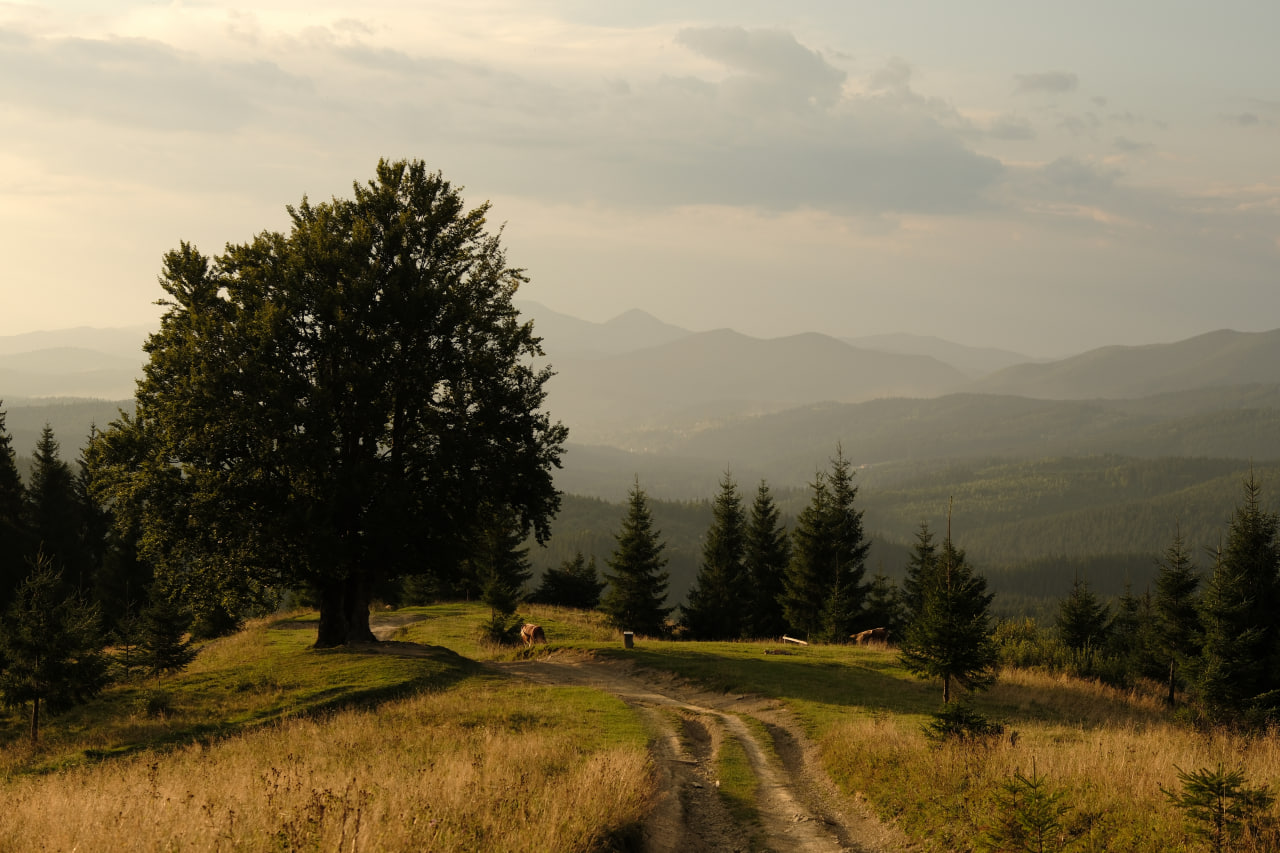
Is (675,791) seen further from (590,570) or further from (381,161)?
(590,570)

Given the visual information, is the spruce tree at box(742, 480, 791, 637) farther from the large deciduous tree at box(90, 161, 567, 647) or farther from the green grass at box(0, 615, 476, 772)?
the green grass at box(0, 615, 476, 772)

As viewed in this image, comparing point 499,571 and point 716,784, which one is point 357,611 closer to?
point 716,784

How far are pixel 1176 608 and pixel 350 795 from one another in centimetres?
4922

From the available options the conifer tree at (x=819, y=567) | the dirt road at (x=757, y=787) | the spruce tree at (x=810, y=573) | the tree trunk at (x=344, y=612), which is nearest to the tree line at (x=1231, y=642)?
the conifer tree at (x=819, y=567)

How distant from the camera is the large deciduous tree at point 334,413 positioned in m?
29.6

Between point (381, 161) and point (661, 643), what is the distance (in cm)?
2637

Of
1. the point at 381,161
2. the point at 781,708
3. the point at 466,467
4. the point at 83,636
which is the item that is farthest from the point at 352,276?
the point at 781,708

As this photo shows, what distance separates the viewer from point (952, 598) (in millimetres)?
20703

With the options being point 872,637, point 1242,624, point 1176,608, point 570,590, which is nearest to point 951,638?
point 872,637

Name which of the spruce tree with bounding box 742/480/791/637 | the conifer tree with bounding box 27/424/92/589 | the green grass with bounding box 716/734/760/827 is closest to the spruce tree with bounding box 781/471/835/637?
the spruce tree with bounding box 742/480/791/637

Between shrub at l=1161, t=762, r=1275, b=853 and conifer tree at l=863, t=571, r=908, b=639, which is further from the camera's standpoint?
conifer tree at l=863, t=571, r=908, b=639

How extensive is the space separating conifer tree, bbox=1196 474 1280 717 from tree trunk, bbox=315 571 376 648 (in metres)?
38.8

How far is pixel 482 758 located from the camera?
1539cm

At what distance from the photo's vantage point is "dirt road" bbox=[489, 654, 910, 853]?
14.0 m
